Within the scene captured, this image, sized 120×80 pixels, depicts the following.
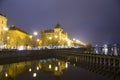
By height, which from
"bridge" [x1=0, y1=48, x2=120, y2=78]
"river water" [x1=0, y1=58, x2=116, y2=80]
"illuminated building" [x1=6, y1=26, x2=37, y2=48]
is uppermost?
"illuminated building" [x1=6, y1=26, x2=37, y2=48]

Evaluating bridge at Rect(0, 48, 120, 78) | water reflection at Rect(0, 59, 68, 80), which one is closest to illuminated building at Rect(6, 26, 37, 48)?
bridge at Rect(0, 48, 120, 78)

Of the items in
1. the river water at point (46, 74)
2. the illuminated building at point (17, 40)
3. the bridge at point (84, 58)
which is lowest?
the river water at point (46, 74)

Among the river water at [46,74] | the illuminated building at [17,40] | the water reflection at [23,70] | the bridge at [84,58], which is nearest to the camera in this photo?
the river water at [46,74]

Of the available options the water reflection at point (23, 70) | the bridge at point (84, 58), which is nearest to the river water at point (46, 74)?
the water reflection at point (23, 70)

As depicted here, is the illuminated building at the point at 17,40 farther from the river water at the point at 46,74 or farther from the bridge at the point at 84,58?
the river water at the point at 46,74

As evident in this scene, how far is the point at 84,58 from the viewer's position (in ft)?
226

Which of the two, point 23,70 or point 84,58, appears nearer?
point 23,70

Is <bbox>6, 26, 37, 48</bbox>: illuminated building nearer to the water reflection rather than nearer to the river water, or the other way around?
the water reflection

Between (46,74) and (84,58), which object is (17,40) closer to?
(84,58)

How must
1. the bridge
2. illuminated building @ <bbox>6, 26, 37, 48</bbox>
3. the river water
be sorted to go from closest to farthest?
the river water, the bridge, illuminated building @ <bbox>6, 26, 37, 48</bbox>

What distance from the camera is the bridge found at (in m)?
48.7

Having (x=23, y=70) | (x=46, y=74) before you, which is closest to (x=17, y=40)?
(x=23, y=70)

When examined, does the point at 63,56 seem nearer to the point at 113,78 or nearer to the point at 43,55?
the point at 43,55

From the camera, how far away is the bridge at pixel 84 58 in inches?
1918
